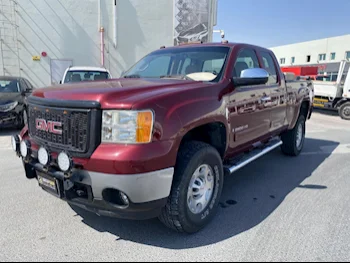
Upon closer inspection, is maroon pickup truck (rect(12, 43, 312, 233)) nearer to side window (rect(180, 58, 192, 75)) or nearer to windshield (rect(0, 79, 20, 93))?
side window (rect(180, 58, 192, 75))

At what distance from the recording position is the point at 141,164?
7.23 feet

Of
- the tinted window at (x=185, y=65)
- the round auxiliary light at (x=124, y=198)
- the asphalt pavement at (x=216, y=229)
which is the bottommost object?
the asphalt pavement at (x=216, y=229)

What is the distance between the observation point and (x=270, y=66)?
15.4ft

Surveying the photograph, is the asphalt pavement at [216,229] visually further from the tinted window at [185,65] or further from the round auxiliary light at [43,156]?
the tinted window at [185,65]

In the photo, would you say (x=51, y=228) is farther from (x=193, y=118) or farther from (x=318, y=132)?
(x=318, y=132)

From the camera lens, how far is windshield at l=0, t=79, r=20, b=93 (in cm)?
803

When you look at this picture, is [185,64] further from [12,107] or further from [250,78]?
[12,107]

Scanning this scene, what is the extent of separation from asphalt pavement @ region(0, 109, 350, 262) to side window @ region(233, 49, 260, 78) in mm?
1652

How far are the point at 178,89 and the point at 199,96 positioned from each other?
25 centimetres

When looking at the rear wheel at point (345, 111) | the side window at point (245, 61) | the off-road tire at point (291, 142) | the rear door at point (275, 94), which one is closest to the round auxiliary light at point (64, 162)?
the side window at point (245, 61)

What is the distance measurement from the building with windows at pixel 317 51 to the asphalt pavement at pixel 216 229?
109 feet

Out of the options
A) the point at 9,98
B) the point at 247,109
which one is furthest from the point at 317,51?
the point at 247,109

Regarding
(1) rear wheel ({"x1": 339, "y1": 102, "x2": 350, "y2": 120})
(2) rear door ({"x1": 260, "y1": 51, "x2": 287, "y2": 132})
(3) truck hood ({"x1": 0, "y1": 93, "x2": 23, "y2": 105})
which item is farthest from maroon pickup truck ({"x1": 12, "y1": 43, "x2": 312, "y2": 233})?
(1) rear wheel ({"x1": 339, "y1": 102, "x2": 350, "y2": 120})

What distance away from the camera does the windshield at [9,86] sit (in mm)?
8031
